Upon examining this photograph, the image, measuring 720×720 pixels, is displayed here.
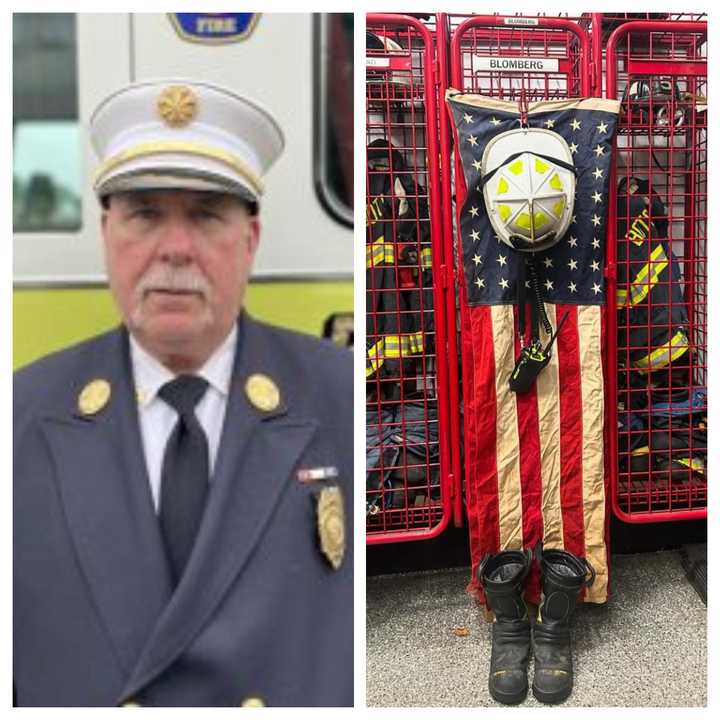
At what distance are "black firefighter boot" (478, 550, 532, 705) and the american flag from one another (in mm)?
42

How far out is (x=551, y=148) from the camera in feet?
5.57

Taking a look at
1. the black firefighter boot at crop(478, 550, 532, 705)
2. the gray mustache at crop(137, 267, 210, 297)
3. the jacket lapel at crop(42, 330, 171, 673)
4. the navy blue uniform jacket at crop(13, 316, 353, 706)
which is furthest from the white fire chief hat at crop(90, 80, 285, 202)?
the black firefighter boot at crop(478, 550, 532, 705)

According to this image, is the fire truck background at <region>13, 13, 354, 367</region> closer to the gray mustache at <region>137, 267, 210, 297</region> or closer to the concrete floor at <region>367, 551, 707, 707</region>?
the gray mustache at <region>137, 267, 210, 297</region>

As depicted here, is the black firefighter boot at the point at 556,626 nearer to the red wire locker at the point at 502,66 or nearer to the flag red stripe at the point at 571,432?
the flag red stripe at the point at 571,432

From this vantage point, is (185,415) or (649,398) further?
(649,398)

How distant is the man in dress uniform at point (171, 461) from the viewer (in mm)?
1217

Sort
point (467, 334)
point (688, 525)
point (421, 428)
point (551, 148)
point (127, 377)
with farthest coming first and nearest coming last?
1. point (688, 525)
2. point (421, 428)
3. point (467, 334)
4. point (551, 148)
5. point (127, 377)

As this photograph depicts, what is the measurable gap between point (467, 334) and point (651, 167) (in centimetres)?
73

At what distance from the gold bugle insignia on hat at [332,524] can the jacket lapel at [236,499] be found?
0.09 m

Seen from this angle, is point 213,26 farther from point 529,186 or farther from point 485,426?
point 485,426

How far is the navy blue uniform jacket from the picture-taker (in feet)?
4.09

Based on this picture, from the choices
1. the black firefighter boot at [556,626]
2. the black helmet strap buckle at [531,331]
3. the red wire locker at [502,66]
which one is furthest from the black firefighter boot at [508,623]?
the black helmet strap buckle at [531,331]

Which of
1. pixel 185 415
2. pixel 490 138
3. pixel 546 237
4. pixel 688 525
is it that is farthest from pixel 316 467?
pixel 688 525

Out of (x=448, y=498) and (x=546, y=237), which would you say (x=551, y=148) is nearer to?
(x=546, y=237)
